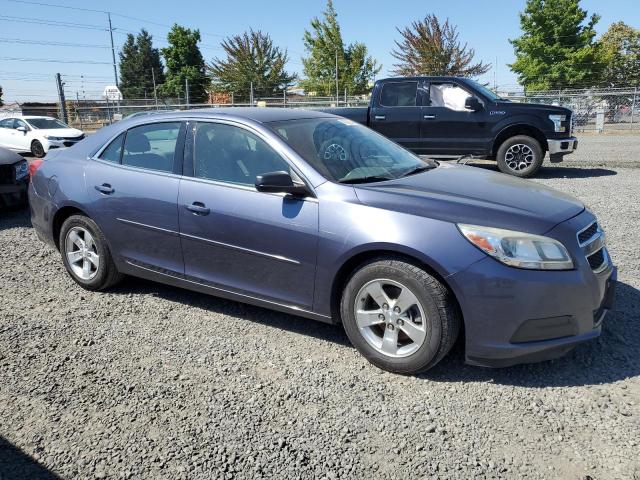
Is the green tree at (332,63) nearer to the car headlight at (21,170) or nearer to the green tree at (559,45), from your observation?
the green tree at (559,45)

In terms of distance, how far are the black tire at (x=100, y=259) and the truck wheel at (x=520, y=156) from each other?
8071mm

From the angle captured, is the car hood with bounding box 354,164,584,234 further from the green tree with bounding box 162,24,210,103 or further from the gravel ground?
the green tree with bounding box 162,24,210,103

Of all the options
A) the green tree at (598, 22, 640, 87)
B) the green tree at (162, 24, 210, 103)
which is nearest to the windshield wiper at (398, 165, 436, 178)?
the green tree at (162, 24, 210, 103)

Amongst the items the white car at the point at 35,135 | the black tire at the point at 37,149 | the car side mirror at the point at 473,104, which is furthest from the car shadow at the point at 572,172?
the black tire at the point at 37,149

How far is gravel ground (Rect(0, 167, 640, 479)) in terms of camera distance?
8.11ft

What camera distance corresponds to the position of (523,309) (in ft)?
9.36

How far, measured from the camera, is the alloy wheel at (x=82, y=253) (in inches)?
180

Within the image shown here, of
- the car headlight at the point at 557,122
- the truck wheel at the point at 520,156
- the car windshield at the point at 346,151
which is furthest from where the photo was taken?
the truck wheel at the point at 520,156

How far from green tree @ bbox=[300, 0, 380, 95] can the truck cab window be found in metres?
32.3

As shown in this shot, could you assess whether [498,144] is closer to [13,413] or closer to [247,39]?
[13,413]

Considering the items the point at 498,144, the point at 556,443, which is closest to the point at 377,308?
the point at 556,443

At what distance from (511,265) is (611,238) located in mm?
3702

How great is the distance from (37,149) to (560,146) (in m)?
16.1

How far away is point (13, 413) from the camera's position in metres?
2.92
